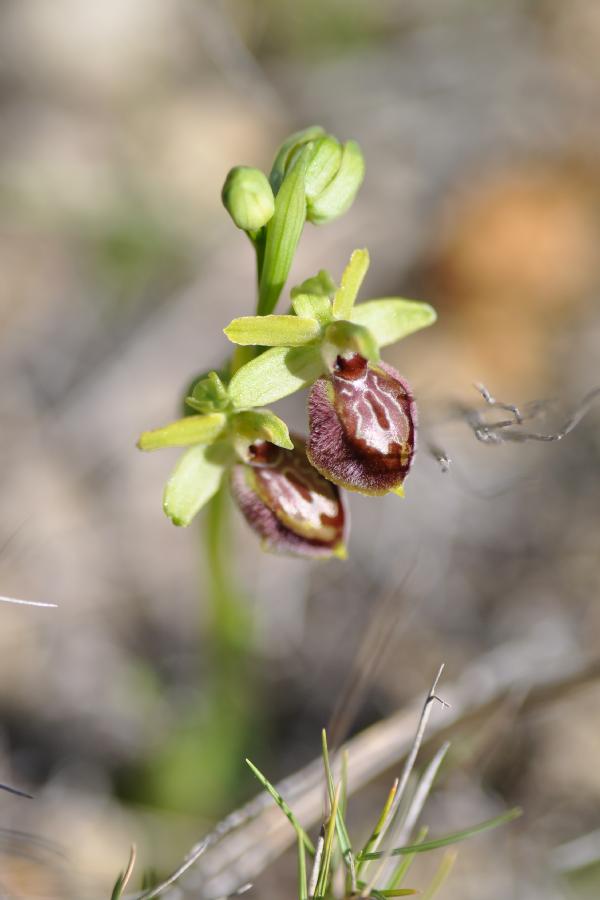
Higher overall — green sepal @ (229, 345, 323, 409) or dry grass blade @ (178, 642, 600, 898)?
green sepal @ (229, 345, 323, 409)

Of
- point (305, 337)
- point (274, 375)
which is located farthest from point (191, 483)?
point (305, 337)

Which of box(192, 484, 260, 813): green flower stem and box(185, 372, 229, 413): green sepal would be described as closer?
box(185, 372, 229, 413): green sepal

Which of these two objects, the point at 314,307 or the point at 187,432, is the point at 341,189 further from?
the point at 187,432

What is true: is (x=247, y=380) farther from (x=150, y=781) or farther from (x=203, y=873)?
(x=150, y=781)

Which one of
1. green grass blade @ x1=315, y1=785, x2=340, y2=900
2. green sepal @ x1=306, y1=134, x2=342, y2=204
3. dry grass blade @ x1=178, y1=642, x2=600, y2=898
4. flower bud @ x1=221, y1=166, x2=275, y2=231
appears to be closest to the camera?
green grass blade @ x1=315, y1=785, x2=340, y2=900

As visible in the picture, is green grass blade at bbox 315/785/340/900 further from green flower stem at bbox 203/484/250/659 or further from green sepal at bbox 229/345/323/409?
green flower stem at bbox 203/484/250/659

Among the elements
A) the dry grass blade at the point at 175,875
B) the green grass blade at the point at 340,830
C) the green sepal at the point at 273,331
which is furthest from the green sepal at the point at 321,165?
the dry grass blade at the point at 175,875

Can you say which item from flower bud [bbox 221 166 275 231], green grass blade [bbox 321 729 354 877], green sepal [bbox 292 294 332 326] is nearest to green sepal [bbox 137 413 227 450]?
green sepal [bbox 292 294 332 326]
